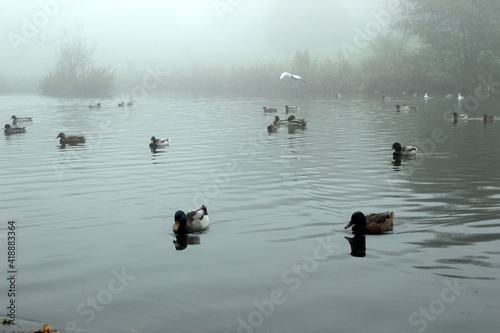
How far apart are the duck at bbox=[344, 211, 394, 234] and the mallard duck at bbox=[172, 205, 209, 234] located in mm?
2985

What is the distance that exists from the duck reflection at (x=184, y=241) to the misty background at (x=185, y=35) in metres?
83.1

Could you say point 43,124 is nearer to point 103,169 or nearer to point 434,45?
point 103,169

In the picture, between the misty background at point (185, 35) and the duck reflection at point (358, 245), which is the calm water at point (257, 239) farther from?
the misty background at point (185, 35)

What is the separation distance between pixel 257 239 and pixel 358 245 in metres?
1.98

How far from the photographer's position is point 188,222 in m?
12.9

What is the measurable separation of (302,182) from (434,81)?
170 ft

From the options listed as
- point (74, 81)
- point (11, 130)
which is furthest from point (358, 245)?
point (74, 81)

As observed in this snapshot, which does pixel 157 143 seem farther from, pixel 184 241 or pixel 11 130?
pixel 184 241

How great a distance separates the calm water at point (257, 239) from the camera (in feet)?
28.6

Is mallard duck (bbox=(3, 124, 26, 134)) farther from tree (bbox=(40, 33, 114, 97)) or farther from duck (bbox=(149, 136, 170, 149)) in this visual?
tree (bbox=(40, 33, 114, 97))

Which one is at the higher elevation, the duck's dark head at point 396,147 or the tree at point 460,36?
the tree at point 460,36

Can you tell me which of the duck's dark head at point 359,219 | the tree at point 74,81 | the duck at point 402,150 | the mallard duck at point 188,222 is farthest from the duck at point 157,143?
the tree at point 74,81

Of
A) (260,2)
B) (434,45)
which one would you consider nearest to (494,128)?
(434,45)

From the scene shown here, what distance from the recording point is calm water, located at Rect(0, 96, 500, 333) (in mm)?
8703
